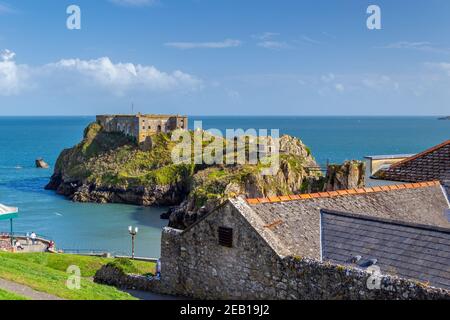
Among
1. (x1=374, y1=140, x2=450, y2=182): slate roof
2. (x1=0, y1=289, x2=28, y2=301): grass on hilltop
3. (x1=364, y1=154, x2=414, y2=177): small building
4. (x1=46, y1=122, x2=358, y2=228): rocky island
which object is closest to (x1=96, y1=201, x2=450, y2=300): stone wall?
(x1=0, y1=289, x2=28, y2=301): grass on hilltop

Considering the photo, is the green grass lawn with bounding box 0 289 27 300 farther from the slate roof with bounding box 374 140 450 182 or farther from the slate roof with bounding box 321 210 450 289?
the slate roof with bounding box 374 140 450 182

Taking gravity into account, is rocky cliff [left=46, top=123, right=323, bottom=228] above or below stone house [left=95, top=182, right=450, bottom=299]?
below

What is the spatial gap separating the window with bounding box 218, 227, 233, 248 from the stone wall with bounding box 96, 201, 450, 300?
0.40 feet

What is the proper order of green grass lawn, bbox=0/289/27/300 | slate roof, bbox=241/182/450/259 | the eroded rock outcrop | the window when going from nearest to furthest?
green grass lawn, bbox=0/289/27/300 < slate roof, bbox=241/182/450/259 < the window < the eroded rock outcrop

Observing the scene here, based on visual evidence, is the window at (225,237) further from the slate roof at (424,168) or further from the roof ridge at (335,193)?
the slate roof at (424,168)

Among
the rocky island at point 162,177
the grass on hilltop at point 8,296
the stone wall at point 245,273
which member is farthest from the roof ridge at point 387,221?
the rocky island at point 162,177

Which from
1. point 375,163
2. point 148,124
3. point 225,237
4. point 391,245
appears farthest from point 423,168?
point 148,124

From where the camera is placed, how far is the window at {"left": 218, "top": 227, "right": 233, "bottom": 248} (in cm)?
1647

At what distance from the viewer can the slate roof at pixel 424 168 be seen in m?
24.1

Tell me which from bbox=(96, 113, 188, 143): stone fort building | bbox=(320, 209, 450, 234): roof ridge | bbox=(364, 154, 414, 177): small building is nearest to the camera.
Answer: bbox=(320, 209, 450, 234): roof ridge

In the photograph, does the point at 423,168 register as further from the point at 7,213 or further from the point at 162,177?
the point at 162,177

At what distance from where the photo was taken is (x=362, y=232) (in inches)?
661

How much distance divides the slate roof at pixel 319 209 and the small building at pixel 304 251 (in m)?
0.04
